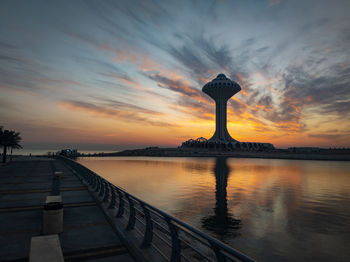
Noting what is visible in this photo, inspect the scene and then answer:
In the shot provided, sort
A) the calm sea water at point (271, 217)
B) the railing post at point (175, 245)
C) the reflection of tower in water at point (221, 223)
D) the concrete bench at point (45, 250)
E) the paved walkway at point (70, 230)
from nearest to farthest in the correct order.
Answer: the concrete bench at point (45, 250), the railing post at point (175, 245), the paved walkway at point (70, 230), the calm sea water at point (271, 217), the reflection of tower in water at point (221, 223)

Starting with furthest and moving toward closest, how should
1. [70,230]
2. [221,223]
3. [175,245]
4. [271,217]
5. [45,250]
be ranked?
[271,217] < [221,223] < [70,230] < [175,245] < [45,250]

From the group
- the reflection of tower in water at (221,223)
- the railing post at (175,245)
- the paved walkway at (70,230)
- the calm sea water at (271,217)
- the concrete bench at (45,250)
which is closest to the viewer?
the concrete bench at (45,250)

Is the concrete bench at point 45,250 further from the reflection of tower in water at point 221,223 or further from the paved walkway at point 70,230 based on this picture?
the reflection of tower in water at point 221,223

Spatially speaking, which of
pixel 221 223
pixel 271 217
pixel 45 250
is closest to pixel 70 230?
pixel 45 250

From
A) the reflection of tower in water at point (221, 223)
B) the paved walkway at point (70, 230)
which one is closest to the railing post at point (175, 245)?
the paved walkway at point (70, 230)

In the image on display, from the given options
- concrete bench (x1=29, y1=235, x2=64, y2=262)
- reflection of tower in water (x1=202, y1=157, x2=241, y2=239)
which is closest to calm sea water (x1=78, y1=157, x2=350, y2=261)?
reflection of tower in water (x1=202, y1=157, x2=241, y2=239)

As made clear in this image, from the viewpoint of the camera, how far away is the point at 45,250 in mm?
5293

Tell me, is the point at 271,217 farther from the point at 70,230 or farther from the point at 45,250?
the point at 45,250

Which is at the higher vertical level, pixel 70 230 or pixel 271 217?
pixel 70 230

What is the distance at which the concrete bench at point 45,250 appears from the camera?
16.3 feet

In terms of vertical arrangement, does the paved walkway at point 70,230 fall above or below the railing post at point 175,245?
below

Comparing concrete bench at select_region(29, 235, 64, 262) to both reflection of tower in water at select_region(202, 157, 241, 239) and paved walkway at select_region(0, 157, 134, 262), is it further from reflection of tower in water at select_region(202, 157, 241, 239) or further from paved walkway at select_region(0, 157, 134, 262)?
reflection of tower in water at select_region(202, 157, 241, 239)

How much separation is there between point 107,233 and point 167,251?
305 cm

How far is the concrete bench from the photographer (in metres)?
4.98
